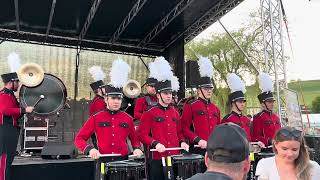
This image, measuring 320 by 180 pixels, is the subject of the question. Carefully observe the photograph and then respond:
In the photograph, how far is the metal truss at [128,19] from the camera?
9.89 metres

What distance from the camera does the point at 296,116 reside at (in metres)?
8.17

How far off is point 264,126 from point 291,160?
3.82 m

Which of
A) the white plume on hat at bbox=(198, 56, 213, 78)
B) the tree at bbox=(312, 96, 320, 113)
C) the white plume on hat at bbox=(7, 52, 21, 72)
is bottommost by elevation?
the white plume on hat at bbox=(198, 56, 213, 78)

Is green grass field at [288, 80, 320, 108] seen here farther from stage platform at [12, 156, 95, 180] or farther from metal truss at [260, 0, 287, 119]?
stage platform at [12, 156, 95, 180]

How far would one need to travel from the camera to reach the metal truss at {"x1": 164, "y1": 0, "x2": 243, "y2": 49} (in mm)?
10164

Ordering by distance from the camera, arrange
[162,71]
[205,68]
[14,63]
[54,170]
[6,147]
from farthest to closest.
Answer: [14,63], [54,170], [205,68], [6,147], [162,71]

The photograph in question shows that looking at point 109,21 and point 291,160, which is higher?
point 109,21

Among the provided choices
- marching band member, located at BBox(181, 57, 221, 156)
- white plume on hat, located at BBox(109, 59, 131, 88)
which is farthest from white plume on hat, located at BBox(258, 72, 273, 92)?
white plume on hat, located at BBox(109, 59, 131, 88)

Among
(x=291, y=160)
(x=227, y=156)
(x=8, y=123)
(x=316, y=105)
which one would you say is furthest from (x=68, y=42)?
(x=316, y=105)

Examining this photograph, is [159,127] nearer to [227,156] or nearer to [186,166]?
[186,166]

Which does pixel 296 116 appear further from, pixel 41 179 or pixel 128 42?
pixel 128 42

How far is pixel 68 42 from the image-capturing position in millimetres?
12891

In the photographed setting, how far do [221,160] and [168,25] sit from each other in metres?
10.4

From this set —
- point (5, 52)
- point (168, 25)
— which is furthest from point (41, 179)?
point (5, 52)
